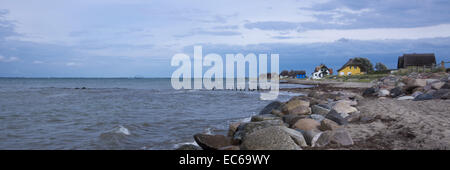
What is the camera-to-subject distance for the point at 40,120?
12961 millimetres

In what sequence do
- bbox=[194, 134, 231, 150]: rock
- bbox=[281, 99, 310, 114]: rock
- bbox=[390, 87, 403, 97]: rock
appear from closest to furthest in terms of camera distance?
1. bbox=[194, 134, 231, 150]: rock
2. bbox=[281, 99, 310, 114]: rock
3. bbox=[390, 87, 403, 97]: rock

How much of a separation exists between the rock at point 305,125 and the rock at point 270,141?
2.06 metres

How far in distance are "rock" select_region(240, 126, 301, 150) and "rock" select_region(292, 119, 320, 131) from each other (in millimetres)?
2060

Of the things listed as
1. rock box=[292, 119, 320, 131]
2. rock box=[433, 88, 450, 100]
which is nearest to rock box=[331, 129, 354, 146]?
rock box=[292, 119, 320, 131]

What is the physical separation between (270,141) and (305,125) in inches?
→ 101

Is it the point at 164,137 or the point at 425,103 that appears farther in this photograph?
the point at 425,103

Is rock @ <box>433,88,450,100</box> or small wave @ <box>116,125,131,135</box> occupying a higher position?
rock @ <box>433,88,450,100</box>

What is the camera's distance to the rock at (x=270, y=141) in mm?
5934

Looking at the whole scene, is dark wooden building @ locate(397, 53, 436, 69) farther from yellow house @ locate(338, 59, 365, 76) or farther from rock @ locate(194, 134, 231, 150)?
rock @ locate(194, 134, 231, 150)

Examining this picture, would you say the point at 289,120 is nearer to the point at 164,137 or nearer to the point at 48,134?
the point at 164,137

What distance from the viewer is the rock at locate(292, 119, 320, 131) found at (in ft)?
26.9
